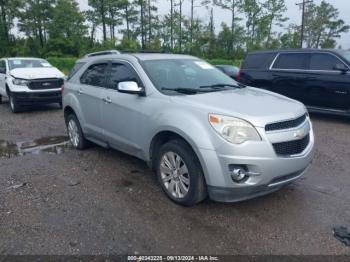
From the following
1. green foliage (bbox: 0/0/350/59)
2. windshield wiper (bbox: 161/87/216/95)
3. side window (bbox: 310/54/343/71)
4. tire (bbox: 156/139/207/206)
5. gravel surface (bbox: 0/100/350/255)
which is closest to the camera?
gravel surface (bbox: 0/100/350/255)

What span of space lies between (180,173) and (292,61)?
6.17m

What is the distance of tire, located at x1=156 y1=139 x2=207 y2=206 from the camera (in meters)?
3.54

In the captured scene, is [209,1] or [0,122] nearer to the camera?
[0,122]

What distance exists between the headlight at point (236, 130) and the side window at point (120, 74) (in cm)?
154

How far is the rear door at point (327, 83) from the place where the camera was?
7.67 m

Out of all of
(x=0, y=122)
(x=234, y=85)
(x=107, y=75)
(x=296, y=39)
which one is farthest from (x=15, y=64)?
(x=296, y=39)

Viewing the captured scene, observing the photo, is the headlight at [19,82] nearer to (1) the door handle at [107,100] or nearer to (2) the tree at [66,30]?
(1) the door handle at [107,100]

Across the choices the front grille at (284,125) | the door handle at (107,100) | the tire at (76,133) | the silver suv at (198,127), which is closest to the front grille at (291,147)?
the silver suv at (198,127)

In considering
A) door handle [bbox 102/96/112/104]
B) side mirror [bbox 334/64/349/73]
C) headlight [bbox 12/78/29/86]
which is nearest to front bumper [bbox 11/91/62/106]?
headlight [bbox 12/78/29/86]

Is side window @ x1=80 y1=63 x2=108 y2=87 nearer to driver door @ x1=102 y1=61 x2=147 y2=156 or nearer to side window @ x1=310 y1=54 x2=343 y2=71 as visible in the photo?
driver door @ x1=102 y1=61 x2=147 y2=156

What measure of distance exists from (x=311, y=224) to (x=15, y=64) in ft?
35.0

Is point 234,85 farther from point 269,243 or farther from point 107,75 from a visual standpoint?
point 269,243

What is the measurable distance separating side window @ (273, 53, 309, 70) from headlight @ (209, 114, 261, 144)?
5842 millimetres

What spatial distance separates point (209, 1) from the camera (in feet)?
149
